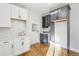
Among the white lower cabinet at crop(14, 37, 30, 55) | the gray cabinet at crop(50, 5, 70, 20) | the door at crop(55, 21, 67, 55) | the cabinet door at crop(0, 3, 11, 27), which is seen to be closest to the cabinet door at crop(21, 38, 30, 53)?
the white lower cabinet at crop(14, 37, 30, 55)

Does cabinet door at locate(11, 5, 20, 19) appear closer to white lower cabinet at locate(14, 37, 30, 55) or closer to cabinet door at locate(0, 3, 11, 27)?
cabinet door at locate(0, 3, 11, 27)

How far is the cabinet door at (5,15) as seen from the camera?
1506 millimetres

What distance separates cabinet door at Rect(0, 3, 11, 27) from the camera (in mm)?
1506

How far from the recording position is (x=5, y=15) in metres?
1.57

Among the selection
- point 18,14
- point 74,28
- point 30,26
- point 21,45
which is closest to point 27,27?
point 30,26

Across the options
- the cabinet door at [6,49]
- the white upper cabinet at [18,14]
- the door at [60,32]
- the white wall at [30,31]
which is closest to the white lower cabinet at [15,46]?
the cabinet door at [6,49]

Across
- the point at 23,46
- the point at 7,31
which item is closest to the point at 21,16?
the point at 7,31

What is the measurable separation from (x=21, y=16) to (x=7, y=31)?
52 centimetres

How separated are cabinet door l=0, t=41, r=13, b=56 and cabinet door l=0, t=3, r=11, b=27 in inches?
16.6

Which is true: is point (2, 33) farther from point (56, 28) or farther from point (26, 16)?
point (56, 28)

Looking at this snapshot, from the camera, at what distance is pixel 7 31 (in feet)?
5.82

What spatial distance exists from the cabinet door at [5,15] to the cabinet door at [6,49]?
1.38ft

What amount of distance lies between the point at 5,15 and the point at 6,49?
0.78 m

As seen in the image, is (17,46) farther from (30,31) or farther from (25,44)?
(30,31)
